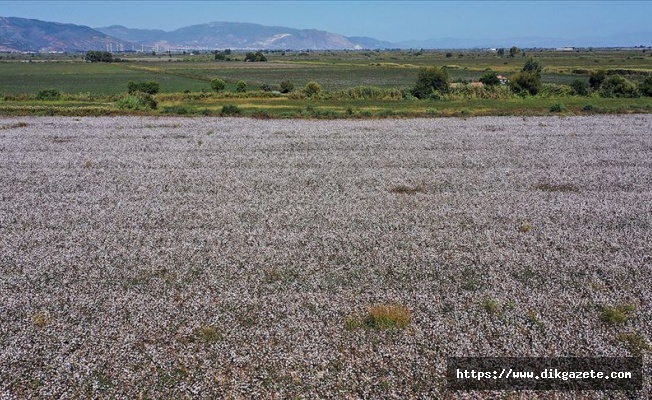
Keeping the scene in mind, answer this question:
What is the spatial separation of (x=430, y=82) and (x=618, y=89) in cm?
1774

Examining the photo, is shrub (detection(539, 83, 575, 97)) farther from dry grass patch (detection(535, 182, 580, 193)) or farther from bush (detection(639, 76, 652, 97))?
dry grass patch (detection(535, 182, 580, 193))

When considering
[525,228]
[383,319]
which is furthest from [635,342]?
[525,228]

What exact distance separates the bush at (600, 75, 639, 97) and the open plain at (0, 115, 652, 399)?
28.8m

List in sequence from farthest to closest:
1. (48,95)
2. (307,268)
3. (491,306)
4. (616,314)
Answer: (48,95) < (307,268) < (491,306) < (616,314)

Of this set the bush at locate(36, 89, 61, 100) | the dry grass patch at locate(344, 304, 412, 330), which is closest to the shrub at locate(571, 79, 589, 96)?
the dry grass patch at locate(344, 304, 412, 330)

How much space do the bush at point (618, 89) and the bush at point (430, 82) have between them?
49.0 ft

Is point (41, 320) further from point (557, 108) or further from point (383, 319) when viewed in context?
point (557, 108)

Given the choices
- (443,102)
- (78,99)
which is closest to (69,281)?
(443,102)

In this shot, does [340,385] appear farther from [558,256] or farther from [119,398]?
[558,256]

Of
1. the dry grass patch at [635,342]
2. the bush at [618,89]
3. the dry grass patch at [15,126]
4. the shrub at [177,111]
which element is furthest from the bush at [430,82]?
the dry grass patch at [635,342]

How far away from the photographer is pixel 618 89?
155 feet

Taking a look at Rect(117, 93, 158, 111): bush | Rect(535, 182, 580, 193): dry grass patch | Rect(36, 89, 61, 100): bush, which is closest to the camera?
Rect(535, 182, 580, 193): dry grass patch

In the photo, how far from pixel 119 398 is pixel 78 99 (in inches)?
1771

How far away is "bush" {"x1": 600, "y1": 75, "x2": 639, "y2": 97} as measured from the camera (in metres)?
47.0
